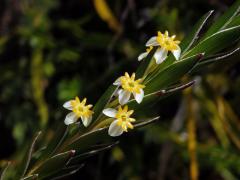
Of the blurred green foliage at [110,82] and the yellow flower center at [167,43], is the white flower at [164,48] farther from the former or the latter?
the blurred green foliage at [110,82]

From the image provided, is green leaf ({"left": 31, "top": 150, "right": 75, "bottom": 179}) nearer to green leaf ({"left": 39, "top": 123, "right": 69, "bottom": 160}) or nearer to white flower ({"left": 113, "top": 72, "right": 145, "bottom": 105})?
green leaf ({"left": 39, "top": 123, "right": 69, "bottom": 160})

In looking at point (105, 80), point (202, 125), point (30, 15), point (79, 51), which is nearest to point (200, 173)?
point (202, 125)

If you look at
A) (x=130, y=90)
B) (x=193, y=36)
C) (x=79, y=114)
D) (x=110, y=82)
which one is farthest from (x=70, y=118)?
(x=110, y=82)

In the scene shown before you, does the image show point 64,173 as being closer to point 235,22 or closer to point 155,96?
point 155,96

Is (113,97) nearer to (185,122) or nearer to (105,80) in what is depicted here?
(105,80)

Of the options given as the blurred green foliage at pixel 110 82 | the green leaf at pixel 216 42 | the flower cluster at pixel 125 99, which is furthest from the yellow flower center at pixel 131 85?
the blurred green foliage at pixel 110 82

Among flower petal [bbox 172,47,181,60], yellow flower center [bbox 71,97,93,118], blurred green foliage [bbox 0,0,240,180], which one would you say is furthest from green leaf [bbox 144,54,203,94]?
blurred green foliage [bbox 0,0,240,180]
